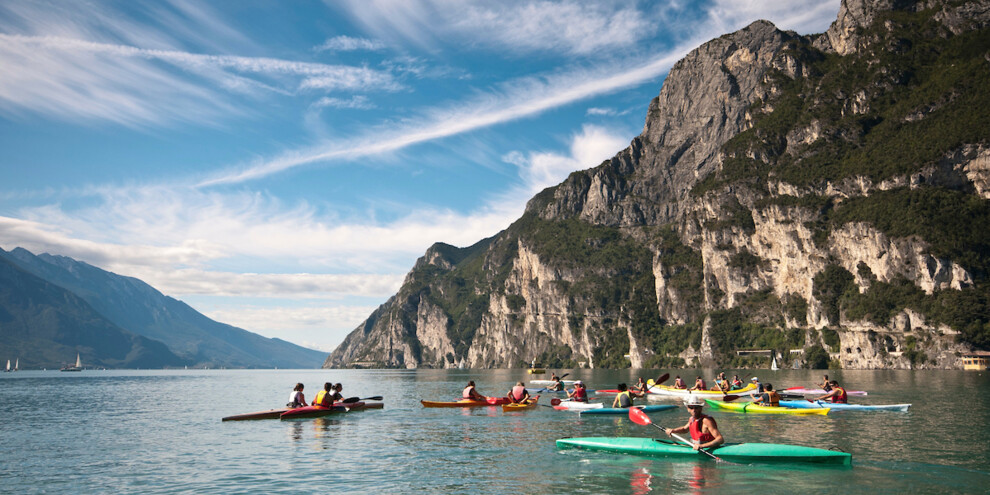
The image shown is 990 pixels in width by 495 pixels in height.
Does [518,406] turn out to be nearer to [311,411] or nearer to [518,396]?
[518,396]

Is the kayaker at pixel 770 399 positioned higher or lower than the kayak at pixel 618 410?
higher

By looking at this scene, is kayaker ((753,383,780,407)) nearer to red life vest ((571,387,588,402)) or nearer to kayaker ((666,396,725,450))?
red life vest ((571,387,588,402))

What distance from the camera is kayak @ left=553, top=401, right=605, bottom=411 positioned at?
44531 millimetres

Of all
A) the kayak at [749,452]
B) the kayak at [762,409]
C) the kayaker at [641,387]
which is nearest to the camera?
the kayak at [749,452]

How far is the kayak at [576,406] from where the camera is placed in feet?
146

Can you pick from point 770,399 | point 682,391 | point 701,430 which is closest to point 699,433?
point 701,430

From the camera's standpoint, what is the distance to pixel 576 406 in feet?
150

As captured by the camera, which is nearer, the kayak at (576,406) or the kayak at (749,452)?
the kayak at (749,452)

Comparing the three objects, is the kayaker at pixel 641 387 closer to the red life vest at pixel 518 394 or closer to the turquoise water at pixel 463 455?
the turquoise water at pixel 463 455

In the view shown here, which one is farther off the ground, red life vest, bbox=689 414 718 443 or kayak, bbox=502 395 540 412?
red life vest, bbox=689 414 718 443

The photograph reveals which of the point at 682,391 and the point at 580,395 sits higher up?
the point at 580,395

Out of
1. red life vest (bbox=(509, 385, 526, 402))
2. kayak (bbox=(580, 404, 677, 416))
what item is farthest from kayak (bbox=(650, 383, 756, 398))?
red life vest (bbox=(509, 385, 526, 402))

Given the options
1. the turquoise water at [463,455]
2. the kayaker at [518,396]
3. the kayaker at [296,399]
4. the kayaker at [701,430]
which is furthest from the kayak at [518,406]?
the kayaker at [701,430]

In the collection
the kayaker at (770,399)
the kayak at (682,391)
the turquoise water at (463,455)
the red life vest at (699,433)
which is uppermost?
the red life vest at (699,433)
